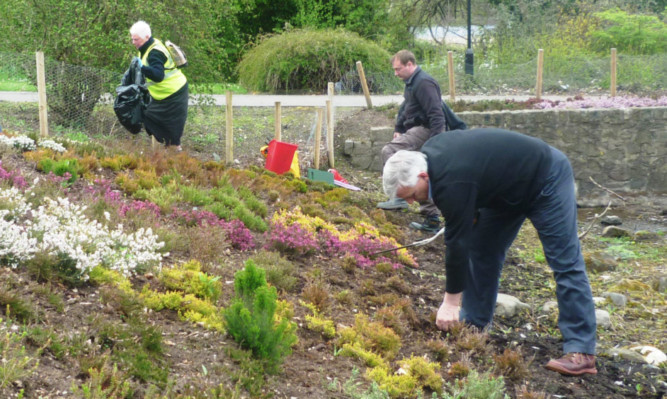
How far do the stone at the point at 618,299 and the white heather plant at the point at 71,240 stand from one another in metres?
4.67

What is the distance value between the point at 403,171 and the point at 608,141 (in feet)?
40.5

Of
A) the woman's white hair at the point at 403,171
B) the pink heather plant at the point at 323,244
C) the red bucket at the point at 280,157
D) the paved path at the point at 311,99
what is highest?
the paved path at the point at 311,99

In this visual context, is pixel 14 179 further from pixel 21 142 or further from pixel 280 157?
pixel 280 157

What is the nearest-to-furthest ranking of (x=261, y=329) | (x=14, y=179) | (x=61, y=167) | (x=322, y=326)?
(x=261, y=329) < (x=322, y=326) < (x=14, y=179) < (x=61, y=167)

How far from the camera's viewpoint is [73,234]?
5426mm

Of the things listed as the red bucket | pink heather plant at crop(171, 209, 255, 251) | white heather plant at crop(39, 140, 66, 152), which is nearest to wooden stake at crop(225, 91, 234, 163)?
the red bucket

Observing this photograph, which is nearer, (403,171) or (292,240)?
(403,171)

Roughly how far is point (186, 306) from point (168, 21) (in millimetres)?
8594

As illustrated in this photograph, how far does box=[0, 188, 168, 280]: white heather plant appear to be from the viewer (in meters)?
5.02

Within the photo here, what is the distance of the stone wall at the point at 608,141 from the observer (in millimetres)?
15562

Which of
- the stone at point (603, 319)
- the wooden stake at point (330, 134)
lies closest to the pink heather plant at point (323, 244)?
the stone at point (603, 319)

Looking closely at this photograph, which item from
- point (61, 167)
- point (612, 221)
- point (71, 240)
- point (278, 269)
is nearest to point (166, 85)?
point (61, 167)

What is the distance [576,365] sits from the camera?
5.25 metres

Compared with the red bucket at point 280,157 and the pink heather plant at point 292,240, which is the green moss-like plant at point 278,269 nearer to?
the pink heather plant at point 292,240
